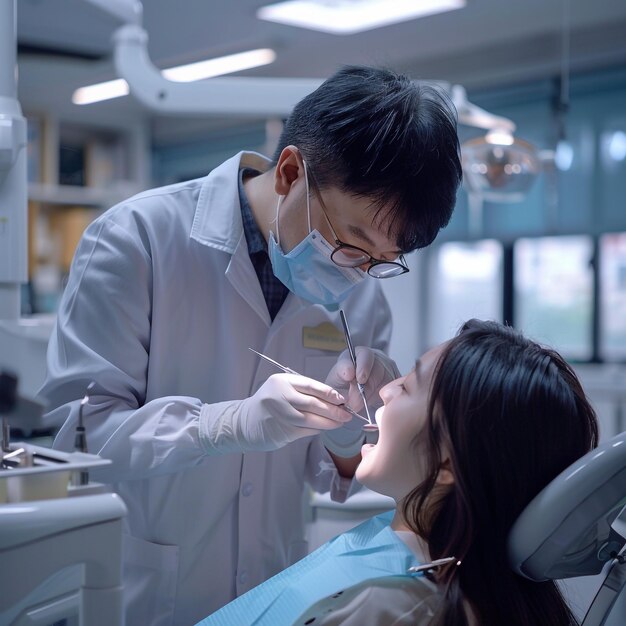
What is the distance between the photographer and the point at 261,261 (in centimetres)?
146

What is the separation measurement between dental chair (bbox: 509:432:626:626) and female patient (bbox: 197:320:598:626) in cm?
7

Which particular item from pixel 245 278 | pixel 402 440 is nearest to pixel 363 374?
pixel 402 440

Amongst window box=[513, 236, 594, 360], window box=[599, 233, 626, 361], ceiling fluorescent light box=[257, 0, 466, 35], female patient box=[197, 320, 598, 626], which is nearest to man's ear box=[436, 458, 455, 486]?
female patient box=[197, 320, 598, 626]

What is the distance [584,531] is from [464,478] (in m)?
0.20

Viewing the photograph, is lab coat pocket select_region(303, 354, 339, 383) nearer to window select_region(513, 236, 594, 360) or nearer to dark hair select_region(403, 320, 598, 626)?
dark hair select_region(403, 320, 598, 626)

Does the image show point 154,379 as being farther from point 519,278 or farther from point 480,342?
point 519,278

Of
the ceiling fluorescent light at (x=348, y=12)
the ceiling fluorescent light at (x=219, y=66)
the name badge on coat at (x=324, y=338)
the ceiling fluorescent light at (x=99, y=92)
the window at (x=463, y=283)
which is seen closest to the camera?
the name badge on coat at (x=324, y=338)

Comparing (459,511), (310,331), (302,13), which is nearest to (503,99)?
(302,13)

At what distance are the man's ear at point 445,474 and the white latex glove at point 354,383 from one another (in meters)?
0.20

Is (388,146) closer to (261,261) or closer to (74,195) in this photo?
(261,261)

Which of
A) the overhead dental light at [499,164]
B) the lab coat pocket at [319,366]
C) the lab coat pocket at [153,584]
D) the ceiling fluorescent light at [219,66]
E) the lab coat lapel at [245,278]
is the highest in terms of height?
the ceiling fluorescent light at [219,66]

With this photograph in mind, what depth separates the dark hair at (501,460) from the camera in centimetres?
111

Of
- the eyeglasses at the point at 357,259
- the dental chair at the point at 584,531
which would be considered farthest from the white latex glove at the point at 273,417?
the dental chair at the point at 584,531

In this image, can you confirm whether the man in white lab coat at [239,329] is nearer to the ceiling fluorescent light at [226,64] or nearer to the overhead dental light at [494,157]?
the overhead dental light at [494,157]
